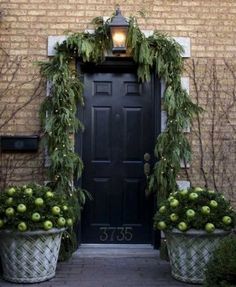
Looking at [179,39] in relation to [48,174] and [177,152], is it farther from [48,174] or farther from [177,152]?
[48,174]

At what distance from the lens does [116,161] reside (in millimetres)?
6281

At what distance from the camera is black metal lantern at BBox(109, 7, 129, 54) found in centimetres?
581

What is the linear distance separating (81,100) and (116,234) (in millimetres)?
1752

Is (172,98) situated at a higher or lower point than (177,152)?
higher

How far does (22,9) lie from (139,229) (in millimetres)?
3131

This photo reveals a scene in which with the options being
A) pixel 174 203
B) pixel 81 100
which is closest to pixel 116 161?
pixel 81 100

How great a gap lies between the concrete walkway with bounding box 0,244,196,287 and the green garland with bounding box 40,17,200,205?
Answer: 32.0 inches

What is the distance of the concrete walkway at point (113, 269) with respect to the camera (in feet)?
16.3

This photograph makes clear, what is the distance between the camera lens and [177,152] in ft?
19.1

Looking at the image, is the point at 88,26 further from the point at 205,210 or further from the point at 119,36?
the point at 205,210

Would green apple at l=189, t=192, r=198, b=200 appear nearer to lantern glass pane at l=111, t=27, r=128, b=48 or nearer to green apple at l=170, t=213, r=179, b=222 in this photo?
green apple at l=170, t=213, r=179, b=222

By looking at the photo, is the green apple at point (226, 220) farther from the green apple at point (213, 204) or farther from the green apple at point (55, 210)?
the green apple at point (55, 210)

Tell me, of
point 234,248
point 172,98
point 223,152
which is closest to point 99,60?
point 172,98

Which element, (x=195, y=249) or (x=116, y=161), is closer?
(x=195, y=249)
